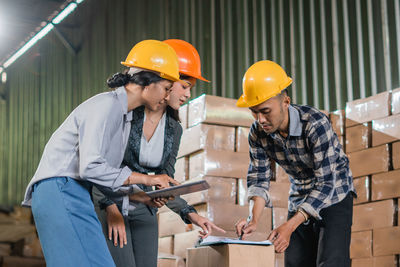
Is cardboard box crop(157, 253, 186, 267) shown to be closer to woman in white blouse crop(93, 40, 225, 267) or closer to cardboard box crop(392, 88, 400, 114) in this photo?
woman in white blouse crop(93, 40, 225, 267)

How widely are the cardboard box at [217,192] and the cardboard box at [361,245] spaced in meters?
1.02

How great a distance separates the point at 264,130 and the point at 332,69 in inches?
110

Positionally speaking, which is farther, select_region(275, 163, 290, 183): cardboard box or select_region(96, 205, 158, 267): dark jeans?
select_region(275, 163, 290, 183): cardboard box

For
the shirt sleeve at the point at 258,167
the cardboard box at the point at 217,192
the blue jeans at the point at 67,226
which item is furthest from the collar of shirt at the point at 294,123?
the cardboard box at the point at 217,192

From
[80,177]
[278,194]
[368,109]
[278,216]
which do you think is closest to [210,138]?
[278,194]

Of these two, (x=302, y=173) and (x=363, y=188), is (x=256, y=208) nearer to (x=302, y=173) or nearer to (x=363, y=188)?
(x=302, y=173)

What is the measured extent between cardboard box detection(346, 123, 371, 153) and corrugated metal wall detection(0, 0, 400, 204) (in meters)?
0.57

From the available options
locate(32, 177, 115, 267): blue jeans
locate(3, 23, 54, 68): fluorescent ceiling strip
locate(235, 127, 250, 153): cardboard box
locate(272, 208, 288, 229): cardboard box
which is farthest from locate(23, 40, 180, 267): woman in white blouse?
locate(3, 23, 54, 68): fluorescent ceiling strip

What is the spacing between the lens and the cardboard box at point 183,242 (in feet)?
14.0

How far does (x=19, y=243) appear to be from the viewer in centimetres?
852

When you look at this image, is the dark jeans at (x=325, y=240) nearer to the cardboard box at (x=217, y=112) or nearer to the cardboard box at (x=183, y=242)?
the cardboard box at (x=183, y=242)

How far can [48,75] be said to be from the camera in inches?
464

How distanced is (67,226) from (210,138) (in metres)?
2.37

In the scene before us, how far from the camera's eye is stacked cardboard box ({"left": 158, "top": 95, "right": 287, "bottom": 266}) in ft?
13.8
